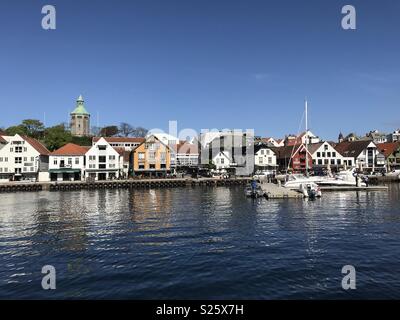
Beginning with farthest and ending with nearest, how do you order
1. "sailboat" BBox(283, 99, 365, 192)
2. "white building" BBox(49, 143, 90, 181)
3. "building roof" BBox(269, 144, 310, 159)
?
"building roof" BBox(269, 144, 310, 159)
"white building" BBox(49, 143, 90, 181)
"sailboat" BBox(283, 99, 365, 192)

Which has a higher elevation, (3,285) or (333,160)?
(333,160)

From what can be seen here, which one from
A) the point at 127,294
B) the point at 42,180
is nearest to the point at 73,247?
the point at 127,294

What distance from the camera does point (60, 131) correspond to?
114 metres

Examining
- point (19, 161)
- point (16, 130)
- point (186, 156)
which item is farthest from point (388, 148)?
point (16, 130)

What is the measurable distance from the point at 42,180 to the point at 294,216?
257ft

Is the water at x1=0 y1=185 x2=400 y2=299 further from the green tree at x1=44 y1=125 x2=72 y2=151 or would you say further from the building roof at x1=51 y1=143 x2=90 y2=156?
the green tree at x1=44 y1=125 x2=72 y2=151

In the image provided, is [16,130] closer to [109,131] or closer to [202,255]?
[109,131]

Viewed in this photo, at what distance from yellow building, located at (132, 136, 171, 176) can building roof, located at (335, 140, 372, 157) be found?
60255 millimetres

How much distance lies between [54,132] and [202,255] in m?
104

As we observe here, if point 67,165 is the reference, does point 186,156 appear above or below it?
above

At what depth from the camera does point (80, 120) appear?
157000 millimetres

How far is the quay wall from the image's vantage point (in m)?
80.6

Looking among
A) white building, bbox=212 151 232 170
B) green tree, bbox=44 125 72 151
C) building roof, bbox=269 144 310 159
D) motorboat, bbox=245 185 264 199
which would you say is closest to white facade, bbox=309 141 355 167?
building roof, bbox=269 144 310 159
